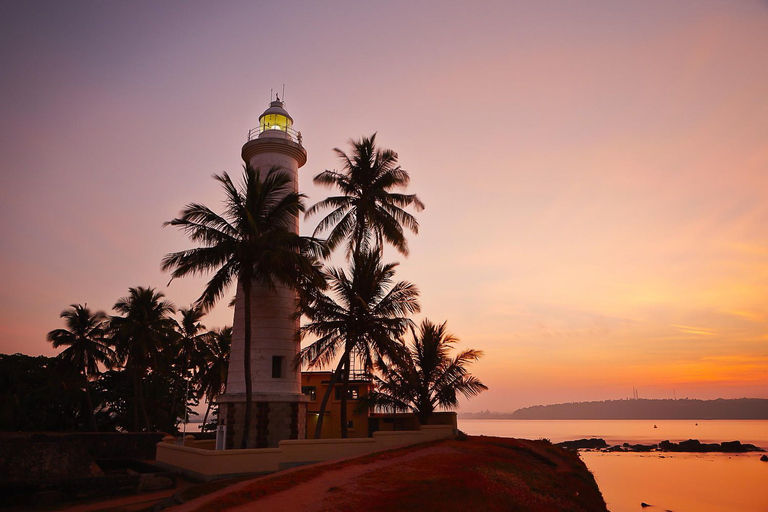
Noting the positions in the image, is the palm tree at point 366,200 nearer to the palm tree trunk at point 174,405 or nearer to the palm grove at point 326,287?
the palm grove at point 326,287

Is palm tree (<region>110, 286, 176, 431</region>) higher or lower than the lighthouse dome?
lower

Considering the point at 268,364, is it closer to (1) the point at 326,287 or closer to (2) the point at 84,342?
(1) the point at 326,287

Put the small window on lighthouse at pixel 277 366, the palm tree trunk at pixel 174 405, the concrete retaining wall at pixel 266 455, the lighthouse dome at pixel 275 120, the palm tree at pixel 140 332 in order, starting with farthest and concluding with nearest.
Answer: the palm tree trunk at pixel 174 405
the palm tree at pixel 140 332
the lighthouse dome at pixel 275 120
the small window on lighthouse at pixel 277 366
the concrete retaining wall at pixel 266 455

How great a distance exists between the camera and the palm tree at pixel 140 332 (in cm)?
3950

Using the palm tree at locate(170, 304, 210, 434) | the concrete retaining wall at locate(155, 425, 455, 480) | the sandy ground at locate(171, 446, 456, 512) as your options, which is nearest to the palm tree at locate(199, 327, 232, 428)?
the palm tree at locate(170, 304, 210, 434)

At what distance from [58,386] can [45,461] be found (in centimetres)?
2253

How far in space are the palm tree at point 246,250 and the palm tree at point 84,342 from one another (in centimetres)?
2290

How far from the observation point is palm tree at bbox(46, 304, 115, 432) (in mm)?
39969

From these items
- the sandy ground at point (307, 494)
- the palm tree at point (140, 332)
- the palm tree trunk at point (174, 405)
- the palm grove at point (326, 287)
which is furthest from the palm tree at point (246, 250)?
the palm tree trunk at point (174, 405)

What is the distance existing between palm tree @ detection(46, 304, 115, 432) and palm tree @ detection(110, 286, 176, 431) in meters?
1.34

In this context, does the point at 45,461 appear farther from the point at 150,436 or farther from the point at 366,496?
the point at 366,496

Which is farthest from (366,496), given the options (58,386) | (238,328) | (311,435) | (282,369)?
(58,386)

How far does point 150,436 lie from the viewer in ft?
107

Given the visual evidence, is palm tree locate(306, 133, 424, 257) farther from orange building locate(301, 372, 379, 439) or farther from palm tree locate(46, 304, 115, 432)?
palm tree locate(46, 304, 115, 432)
